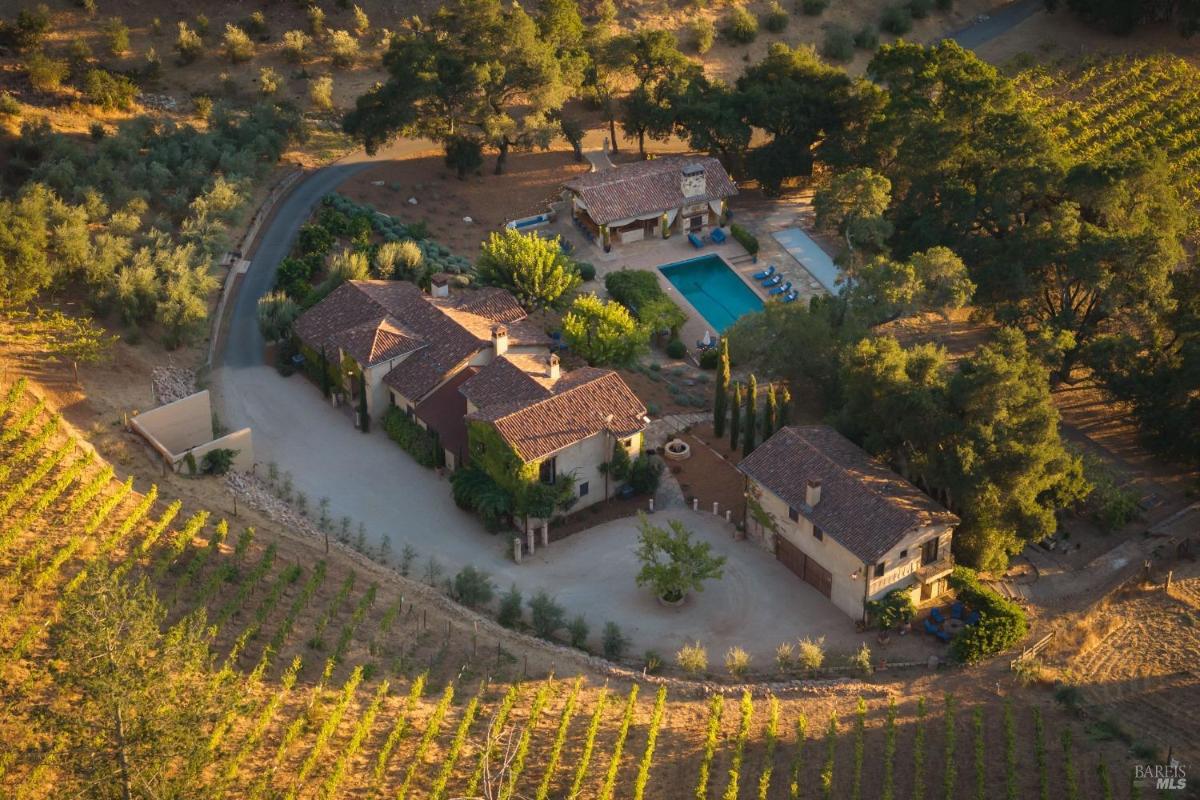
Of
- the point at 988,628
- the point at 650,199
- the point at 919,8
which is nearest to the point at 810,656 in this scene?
the point at 988,628

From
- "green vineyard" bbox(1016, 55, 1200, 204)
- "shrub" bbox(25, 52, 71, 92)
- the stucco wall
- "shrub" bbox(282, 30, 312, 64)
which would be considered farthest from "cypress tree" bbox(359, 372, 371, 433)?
"green vineyard" bbox(1016, 55, 1200, 204)

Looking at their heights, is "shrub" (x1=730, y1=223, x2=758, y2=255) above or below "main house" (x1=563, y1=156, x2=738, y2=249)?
below

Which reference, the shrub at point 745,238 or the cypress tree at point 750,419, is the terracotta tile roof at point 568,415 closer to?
the cypress tree at point 750,419

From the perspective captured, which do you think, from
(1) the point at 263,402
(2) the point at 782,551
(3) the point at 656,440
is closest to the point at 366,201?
(1) the point at 263,402

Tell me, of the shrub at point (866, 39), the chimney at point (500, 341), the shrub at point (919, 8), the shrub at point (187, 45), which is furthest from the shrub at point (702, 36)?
the chimney at point (500, 341)

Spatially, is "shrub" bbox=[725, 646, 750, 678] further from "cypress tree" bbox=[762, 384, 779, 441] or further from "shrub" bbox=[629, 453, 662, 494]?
"cypress tree" bbox=[762, 384, 779, 441]

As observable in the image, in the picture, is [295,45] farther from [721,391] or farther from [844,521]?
[844,521]
